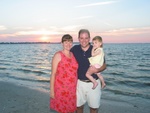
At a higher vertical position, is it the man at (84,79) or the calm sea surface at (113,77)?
the man at (84,79)

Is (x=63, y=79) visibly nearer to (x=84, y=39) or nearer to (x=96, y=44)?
(x=84, y=39)

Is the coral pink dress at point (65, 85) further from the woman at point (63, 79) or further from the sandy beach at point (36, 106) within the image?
the sandy beach at point (36, 106)

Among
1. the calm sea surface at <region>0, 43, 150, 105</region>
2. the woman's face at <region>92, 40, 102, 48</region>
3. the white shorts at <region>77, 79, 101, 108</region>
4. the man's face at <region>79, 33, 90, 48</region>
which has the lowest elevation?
the calm sea surface at <region>0, 43, 150, 105</region>

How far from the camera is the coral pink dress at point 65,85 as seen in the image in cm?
451

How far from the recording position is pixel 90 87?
523cm

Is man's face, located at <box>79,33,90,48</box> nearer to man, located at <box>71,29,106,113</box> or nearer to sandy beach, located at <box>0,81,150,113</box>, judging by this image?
man, located at <box>71,29,106,113</box>

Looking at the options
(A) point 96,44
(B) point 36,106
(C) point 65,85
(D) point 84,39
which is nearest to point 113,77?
(B) point 36,106

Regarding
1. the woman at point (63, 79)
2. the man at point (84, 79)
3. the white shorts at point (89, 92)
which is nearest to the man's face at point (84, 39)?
the man at point (84, 79)

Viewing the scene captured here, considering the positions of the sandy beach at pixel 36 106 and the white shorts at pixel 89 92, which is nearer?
the white shorts at pixel 89 92

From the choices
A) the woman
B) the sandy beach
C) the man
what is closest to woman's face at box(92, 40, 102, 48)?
the man

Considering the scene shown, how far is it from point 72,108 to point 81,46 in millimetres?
1653

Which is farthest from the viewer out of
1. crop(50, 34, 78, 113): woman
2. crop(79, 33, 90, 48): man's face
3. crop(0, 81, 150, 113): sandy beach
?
crop(0, 81, 150, 113): sandy beach

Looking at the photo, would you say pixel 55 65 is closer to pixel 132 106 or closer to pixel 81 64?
pixel 81 64

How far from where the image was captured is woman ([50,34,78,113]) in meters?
4.48
